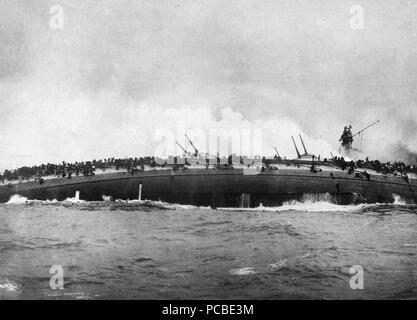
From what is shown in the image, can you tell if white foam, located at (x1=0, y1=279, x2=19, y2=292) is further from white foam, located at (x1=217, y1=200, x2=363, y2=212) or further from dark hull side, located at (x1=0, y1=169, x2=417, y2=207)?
dark hull side, located at (x1=0, y1=169, x2=417, y2=207)

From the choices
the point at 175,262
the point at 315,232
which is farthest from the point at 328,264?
the point at 315,232

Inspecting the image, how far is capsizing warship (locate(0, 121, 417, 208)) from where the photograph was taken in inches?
1608

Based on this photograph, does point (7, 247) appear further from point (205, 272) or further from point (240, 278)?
point (240, 278)

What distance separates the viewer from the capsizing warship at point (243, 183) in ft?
134

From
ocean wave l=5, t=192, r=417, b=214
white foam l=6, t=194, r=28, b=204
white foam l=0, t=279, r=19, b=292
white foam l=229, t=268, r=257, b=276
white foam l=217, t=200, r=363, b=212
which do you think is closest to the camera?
white foam l=0, t=279, r=19, b=292

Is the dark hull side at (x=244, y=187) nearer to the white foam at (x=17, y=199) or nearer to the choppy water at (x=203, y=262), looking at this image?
the white foam at (x=17, y=199)

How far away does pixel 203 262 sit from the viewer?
13125 millimetres

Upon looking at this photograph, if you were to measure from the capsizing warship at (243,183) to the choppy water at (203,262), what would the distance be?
61.0 ft

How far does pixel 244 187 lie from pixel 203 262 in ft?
91.4

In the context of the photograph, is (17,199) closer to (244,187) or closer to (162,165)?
(162,165)

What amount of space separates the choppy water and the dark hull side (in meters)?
18.5

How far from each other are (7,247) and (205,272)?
25.4 feet

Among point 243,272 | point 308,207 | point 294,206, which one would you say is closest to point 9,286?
point 243,272

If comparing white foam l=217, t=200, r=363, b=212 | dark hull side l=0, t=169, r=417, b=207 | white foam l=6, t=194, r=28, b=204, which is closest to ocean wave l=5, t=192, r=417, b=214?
white foam l=217, t=200, r=363, b=212
